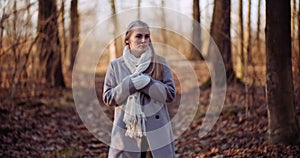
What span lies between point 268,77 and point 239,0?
347 centimetres

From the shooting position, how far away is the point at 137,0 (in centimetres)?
1178

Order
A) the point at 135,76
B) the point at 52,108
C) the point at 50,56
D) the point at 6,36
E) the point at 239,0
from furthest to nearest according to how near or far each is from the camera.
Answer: the point at 50,56, the point at 52,108, the point at 239,0, the point at 6,36, the point at 135,76

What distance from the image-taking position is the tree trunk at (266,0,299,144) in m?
5.02

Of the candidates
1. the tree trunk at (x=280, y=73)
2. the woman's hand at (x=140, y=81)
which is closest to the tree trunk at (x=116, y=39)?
the tree trunk at (x=280, y=73)

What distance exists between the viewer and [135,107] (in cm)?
344

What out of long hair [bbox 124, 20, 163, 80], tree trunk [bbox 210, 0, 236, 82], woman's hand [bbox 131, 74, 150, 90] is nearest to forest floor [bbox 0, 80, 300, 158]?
tree trunk [bbox 210, 0, 236, 82]

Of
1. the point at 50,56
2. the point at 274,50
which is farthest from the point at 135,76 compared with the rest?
the point at 50,56

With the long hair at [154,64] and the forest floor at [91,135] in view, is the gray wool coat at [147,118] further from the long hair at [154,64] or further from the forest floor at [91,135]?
the forest floor at [91,135]

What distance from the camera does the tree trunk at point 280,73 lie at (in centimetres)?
502

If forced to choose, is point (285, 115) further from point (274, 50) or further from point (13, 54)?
point (13, 54)

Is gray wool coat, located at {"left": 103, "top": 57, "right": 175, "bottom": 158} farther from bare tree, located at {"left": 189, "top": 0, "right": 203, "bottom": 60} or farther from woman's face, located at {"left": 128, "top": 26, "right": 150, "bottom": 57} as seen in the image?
bare tree, located at {"left": 189, "top": 0, "right": 203, "bottom": 60}

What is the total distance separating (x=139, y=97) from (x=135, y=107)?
91 mm

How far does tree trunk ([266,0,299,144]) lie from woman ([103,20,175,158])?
204cm

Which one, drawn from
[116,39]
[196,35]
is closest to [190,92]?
[196,35]
